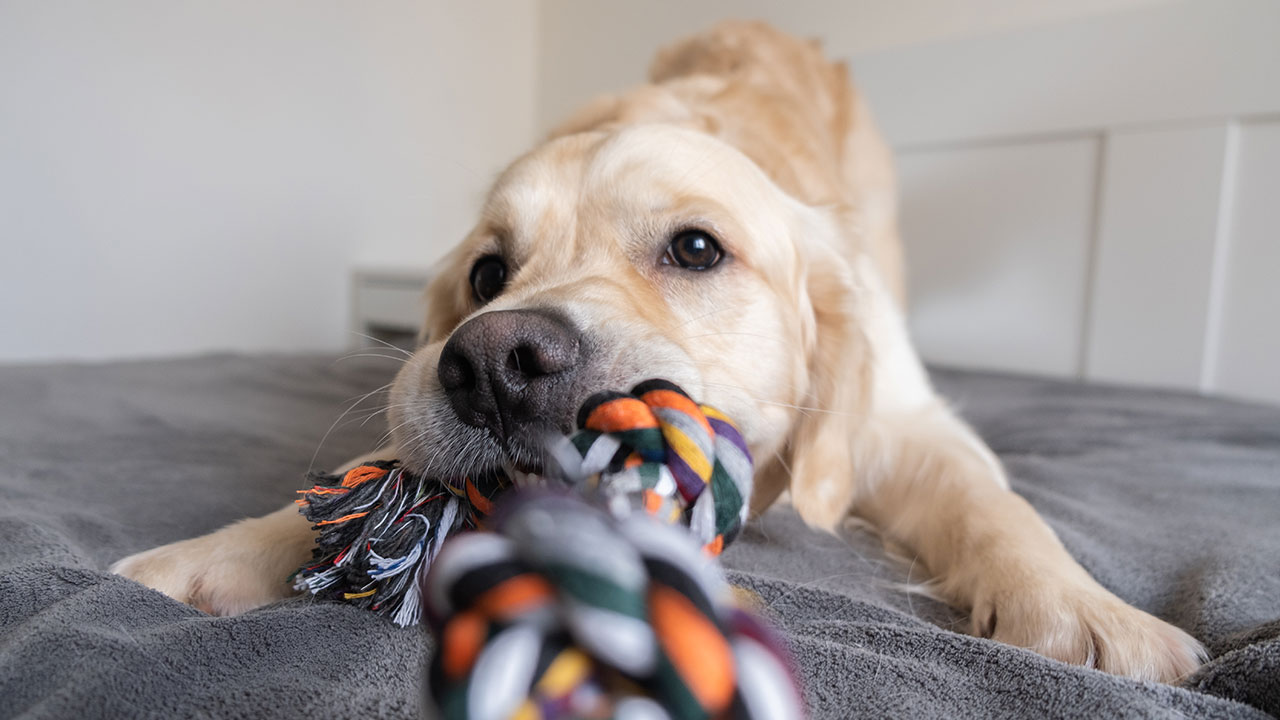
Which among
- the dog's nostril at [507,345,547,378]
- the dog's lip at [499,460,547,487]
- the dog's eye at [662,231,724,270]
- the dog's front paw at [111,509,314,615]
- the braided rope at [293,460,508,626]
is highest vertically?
the dog's eye at [662,231,724,270]

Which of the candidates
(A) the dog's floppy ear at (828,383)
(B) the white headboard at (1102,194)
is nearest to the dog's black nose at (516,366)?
(A) the dog's floppy ear at (828,383)

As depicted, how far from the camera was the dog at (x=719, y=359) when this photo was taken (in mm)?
764

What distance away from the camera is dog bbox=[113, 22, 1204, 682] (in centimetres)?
76

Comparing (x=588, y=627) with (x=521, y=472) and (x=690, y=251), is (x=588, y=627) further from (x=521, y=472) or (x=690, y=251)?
(x=690, y=251)

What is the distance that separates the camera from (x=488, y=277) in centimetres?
129

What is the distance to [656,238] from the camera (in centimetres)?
114

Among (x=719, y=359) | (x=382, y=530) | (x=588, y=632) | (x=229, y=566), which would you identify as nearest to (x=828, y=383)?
(x=719, y=359)

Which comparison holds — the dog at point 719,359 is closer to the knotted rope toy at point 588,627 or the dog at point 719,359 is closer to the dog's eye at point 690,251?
the dog's eye at point 690,251

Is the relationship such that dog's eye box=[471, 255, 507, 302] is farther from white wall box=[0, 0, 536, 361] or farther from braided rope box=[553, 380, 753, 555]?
white wall box=[0, 0, 536, 361]

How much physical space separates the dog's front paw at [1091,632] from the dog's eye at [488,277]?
0.88 metres

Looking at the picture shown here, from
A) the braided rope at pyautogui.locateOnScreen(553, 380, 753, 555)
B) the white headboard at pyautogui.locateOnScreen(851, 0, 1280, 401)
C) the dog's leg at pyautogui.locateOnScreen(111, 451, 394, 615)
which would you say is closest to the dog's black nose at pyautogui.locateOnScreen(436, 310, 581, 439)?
the braided rope at pyautogui.locateOnScreen(553, 380, 753, 555)

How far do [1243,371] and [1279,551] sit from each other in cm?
244

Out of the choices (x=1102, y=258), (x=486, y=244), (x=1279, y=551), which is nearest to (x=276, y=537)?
(x=486, y=244)

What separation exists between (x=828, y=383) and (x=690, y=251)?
13.8 inches
